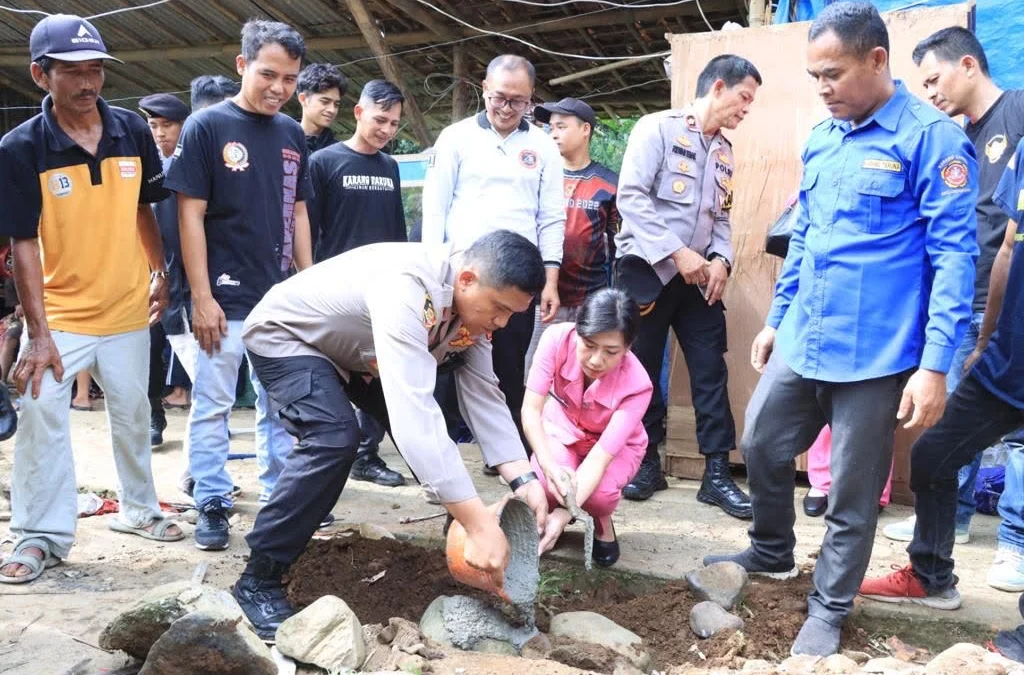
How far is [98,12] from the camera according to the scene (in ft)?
24.8

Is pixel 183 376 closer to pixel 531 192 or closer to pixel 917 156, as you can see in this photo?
pixel 531 192

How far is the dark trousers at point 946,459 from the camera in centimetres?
288

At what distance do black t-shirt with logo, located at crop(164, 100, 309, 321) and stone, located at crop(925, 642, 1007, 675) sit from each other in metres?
2.79

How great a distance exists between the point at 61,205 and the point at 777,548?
294 centimetres

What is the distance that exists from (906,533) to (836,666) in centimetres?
159

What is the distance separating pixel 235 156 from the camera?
3.55 metres

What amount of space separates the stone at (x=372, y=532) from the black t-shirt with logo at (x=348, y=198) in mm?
1568

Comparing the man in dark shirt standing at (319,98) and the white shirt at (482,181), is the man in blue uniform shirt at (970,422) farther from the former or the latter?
the man in dark shirt standing at (319,98)

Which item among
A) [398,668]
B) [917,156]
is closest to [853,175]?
[917,156]

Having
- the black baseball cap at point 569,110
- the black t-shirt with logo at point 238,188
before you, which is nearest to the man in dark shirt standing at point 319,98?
the black t-shirt with logo at point 238,188

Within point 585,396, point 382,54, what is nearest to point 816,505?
point 585,396

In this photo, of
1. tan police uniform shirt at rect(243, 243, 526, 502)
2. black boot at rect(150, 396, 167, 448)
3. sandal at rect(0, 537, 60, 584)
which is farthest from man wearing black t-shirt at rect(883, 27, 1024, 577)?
black boot at rect(150, 396, 167, 448)

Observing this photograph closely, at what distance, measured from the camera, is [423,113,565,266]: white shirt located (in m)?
4.18

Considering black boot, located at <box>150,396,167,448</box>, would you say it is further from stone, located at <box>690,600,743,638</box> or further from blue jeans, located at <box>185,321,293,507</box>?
stone, located at <box>690,600,743,638</box>
